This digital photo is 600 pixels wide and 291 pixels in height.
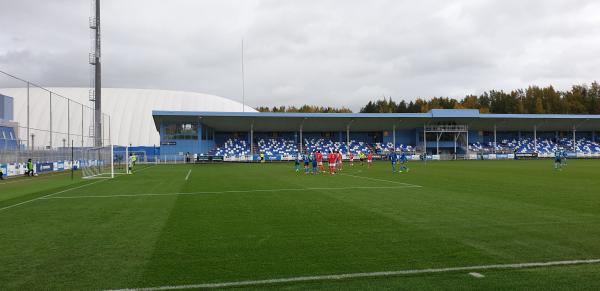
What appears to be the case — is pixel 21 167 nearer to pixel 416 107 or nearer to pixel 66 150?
pixel 66 150

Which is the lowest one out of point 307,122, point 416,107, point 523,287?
Result: point 523,287

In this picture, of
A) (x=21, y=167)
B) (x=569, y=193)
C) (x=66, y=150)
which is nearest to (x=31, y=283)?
(x=569, y=193)

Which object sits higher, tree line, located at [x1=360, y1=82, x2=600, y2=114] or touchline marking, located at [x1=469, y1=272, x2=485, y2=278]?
tree line, located at [x1=360, y1=82, x2=600, y2=114]

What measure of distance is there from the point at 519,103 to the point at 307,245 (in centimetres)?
12281

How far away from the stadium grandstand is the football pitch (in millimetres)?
46434

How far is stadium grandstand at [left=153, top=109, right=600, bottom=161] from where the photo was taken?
59.2m

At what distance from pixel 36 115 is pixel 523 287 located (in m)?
79.8

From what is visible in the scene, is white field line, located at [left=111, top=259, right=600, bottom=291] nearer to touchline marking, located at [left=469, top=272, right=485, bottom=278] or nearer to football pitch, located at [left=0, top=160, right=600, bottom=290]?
football pitch, located at [left=0, top=160, right=600, bottom=290]

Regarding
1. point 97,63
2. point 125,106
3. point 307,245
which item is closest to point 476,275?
point 307,245

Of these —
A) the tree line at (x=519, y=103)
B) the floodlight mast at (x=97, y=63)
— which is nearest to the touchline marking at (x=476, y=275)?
the floodlight mast at (x=97, y=63)

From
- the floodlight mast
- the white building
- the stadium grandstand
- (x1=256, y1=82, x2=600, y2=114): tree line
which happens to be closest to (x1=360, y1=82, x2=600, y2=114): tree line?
(x1=256, y1=82, x2=600, y2=114): tree line

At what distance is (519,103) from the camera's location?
114 meters

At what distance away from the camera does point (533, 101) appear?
11512cm

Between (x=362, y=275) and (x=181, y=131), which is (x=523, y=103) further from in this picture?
(x=362, y=275)
